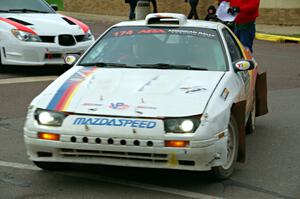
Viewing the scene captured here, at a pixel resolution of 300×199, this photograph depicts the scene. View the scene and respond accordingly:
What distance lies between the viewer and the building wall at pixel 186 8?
23156 mm

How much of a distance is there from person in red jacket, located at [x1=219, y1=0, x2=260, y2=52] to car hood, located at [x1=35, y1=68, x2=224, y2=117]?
610cm

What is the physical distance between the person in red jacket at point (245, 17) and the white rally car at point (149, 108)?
538 cm

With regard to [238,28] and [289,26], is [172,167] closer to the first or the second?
[238,28]

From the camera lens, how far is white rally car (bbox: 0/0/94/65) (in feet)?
38.5

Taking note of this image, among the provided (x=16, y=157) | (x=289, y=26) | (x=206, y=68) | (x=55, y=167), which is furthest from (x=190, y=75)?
(x=289, y=26)

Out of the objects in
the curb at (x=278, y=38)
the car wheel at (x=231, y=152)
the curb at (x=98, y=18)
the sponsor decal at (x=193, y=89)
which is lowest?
the curb at (x=98, y=18)

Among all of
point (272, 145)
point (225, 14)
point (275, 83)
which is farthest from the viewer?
point (225, 14)

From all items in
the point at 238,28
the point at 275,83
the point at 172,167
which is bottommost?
the point at 275,83

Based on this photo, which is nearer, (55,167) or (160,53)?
(55,167)

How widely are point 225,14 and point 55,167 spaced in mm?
7423

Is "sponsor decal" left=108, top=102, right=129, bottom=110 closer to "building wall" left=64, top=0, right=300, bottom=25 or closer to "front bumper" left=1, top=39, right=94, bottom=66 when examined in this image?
"front bumper" left=1, top=39, right=94, bottom=66

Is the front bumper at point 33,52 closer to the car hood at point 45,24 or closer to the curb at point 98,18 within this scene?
the car hood at point 45,24

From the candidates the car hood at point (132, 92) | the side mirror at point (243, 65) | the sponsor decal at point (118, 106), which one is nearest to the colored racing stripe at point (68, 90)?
the car hood at point (132, 92)

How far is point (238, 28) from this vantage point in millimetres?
12125
